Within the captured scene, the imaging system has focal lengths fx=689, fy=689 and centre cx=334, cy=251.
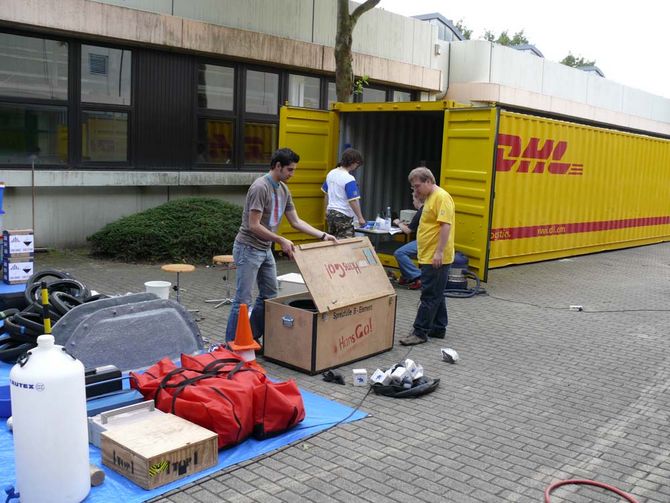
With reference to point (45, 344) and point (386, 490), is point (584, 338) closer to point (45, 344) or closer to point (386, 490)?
point (386, 490)

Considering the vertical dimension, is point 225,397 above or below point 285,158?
below

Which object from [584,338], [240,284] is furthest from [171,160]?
[584,338]

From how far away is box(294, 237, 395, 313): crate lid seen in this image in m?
6.26

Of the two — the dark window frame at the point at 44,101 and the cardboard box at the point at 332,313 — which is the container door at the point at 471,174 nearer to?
the cardboard box at the point at 332,313

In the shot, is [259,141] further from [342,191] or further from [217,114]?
[342,191]

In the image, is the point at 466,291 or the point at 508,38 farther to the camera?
the point at 508,38

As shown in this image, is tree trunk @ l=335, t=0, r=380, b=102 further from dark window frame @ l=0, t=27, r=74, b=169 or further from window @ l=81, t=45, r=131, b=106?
dark window frame @ l=0, t=27, r=74, b=169

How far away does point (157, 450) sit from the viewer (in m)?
4.09

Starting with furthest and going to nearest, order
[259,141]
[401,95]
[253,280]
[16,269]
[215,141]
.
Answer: [401,95], [259,141], [215,141], [16,269], [253,280]

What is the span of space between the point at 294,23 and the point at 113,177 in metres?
5.39

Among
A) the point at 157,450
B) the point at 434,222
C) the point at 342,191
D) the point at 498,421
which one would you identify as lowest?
the point at 498,421

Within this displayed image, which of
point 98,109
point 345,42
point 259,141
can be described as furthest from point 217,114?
point 345,42

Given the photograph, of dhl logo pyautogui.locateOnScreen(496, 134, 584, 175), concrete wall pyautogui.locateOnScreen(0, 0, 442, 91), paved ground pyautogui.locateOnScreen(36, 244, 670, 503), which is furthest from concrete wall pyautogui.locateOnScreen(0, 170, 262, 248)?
dhl logo pyautogui.locateOnScreen(496, 134, 584, 175)

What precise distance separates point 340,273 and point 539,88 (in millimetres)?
18540
